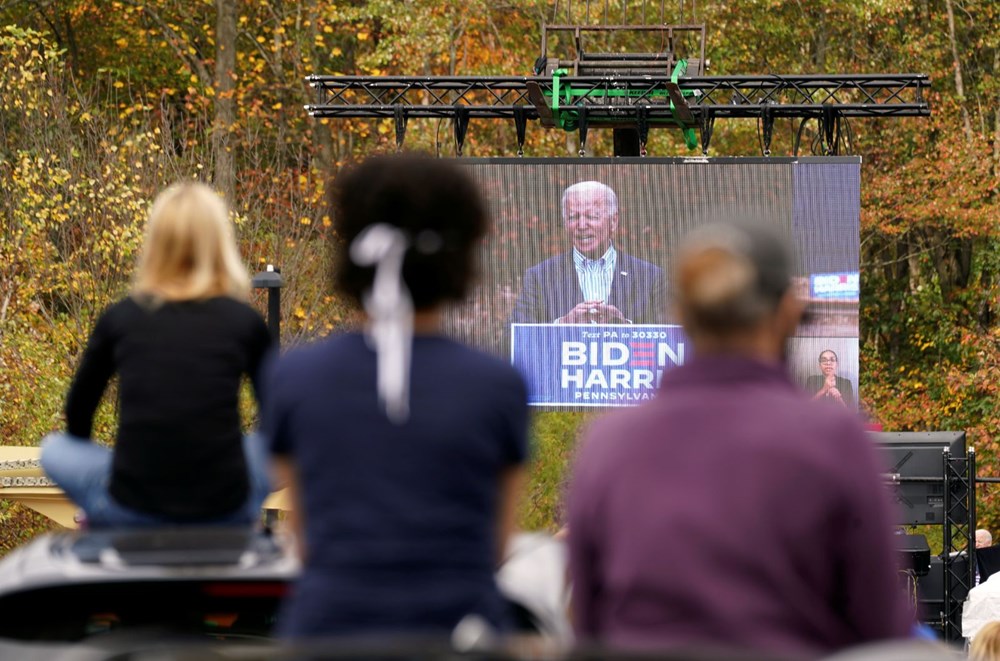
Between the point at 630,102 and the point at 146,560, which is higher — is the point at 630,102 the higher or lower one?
the higher one

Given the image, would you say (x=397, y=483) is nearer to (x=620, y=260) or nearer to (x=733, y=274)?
(x=733, y=274)

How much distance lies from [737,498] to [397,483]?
2.08 ft

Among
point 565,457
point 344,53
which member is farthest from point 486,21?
point 565,457

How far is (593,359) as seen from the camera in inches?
752

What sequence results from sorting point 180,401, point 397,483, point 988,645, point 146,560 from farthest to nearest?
point 988,645, point 180,401, point 146,560, point 397,483

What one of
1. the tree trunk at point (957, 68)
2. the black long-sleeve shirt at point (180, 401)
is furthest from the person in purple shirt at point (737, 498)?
the tree trunk at point (957, 68)

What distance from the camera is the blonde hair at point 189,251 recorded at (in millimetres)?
3914

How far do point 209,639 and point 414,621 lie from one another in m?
0.79

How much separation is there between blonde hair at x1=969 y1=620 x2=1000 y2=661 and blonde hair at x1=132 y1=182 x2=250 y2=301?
3.34 m

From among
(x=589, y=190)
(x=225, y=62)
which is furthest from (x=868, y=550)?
(x=225, y=62)

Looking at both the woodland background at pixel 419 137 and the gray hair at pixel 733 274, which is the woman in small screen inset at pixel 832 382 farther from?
the gray hair at pixel 733 274

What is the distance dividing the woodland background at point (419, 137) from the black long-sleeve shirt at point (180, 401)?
18.1 meters

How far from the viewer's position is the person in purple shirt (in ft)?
8.56

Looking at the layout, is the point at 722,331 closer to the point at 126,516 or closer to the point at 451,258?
the point at 451,258
